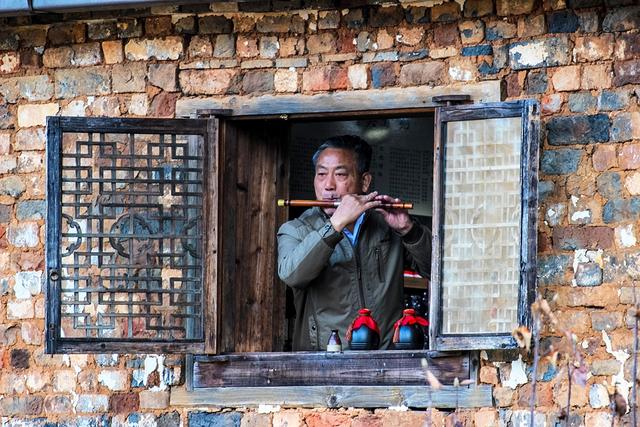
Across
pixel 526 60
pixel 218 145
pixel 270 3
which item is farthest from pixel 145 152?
pixel 526 60

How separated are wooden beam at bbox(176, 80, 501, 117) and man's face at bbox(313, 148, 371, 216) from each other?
1.87 ft

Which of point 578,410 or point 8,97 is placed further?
point 8,97

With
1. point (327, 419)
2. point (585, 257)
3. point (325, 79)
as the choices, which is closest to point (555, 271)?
point (585, 257)

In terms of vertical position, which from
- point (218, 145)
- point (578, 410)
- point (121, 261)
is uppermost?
point (218, 145)

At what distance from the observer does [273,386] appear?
806 cm

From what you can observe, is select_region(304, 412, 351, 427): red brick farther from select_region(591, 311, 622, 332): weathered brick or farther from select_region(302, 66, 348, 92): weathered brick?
select_region(302, 66, 348, 92): weathered brick

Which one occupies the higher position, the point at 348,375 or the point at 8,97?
the point at 8,97

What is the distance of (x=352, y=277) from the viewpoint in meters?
8.48

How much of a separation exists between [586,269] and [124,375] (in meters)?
2.13

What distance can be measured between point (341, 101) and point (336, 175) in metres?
0.64

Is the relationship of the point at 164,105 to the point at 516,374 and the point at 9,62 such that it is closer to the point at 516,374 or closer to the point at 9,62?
the point at 9,62

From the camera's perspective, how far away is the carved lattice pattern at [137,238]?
804 cm

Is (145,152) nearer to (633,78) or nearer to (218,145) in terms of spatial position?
(218,145)

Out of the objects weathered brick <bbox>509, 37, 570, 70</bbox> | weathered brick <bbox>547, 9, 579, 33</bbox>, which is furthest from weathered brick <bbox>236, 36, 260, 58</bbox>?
weathered brick <bbox>547, 9, 579, 33</bbox>
